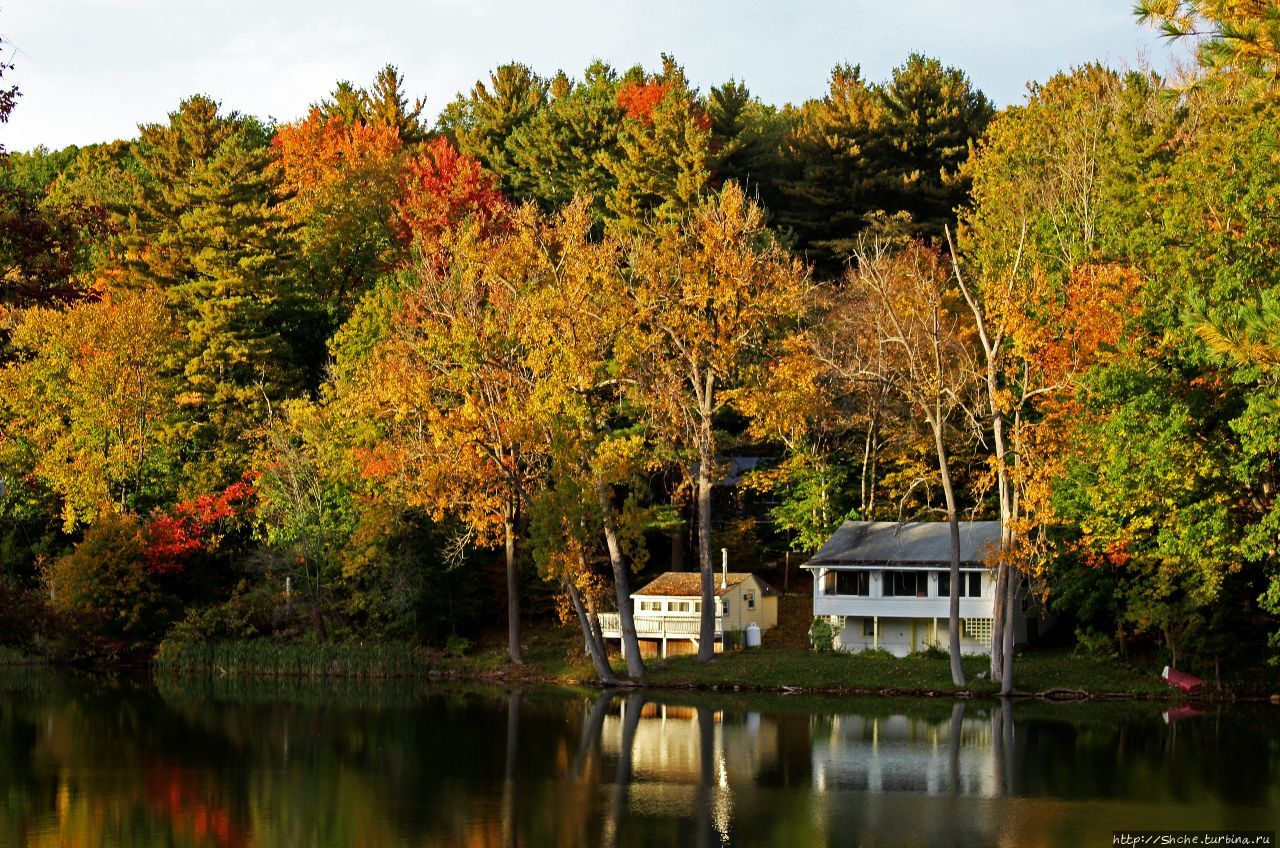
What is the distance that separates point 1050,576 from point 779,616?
12.3 metres

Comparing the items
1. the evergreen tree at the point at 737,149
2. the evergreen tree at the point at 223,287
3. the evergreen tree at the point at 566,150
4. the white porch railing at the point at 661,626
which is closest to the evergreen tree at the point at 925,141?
the evergreen tree at the point at 737,149

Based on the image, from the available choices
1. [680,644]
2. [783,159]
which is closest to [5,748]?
[680,644]

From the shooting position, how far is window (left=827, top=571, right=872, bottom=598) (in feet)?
169

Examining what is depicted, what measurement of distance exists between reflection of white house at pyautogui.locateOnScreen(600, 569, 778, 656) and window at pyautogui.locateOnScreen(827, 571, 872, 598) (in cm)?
365

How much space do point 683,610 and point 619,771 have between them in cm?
2270

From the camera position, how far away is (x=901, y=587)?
2034 inches

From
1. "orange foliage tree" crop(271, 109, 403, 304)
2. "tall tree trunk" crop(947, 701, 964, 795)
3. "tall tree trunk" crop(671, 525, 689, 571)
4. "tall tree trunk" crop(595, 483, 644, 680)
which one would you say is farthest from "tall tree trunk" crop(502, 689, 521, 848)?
"orange foliage tree" crop(271, 109, 403, 304)

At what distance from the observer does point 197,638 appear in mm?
54906

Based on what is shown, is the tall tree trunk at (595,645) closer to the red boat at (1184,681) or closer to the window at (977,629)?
the window at (977,629)

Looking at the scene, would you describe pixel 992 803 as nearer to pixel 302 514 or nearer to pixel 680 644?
pixel 680 644

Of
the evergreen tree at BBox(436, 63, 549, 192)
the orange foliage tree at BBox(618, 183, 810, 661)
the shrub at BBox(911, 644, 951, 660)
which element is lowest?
the shrub at BBox(911, 644, 951, 660)

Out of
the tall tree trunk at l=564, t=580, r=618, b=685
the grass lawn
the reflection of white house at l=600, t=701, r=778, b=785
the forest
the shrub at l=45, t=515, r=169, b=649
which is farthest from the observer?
the shrub at l=45, t=515, r=169, b=649

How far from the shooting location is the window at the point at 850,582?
5166 centimetres

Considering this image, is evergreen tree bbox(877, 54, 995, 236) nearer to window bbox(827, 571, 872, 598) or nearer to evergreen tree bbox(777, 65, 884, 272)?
evergreen tree bbox(777, 65, 884, 272)
